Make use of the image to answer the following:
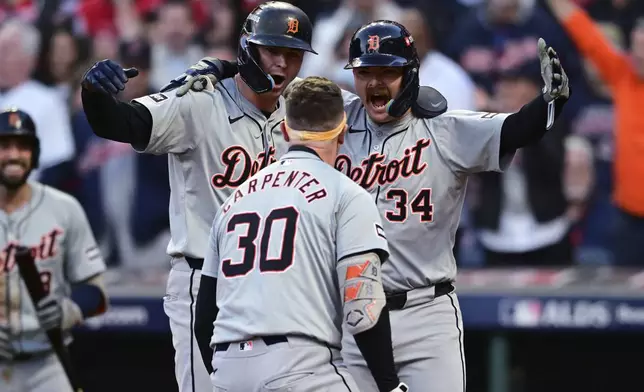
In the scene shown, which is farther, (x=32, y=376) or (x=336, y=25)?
(x=336, y=25)

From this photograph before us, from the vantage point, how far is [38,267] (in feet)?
20.4

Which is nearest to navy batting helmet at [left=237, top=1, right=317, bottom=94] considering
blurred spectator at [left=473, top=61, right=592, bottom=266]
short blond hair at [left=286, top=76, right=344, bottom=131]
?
short blond hair at [left=286, top=76, right=344, bottom=131]

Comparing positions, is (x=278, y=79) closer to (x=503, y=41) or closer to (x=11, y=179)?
(x=11, y=179)

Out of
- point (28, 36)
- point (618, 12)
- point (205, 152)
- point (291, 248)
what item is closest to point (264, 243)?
point (291, 248)

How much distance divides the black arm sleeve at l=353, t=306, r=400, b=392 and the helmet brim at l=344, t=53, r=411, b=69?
1.21m

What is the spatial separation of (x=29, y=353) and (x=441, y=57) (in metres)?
3.39

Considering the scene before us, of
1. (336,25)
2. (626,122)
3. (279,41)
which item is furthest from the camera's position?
(336,25)

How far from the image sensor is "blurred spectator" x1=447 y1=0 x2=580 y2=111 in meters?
7.88

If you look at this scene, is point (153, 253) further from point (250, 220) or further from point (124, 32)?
point (250, 220)

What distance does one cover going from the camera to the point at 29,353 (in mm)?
6105

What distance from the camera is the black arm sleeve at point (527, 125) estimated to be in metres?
4.36

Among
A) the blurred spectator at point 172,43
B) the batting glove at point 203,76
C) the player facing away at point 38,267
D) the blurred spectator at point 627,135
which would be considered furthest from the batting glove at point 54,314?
the blurred spectator at point 627,135

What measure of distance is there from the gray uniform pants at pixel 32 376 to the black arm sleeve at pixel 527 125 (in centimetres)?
276

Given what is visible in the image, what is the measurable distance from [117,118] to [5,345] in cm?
229
